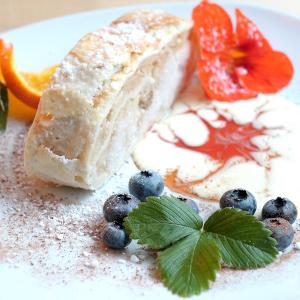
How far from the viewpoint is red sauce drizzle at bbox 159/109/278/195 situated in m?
2.45

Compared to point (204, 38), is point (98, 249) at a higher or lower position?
lower

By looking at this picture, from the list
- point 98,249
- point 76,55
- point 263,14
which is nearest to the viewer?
point 98,249

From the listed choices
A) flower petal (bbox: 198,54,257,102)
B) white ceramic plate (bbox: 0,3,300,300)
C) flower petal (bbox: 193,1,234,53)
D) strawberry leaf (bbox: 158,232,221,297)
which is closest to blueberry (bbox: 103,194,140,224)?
white ceramic plate (bbox: 0,3,300,300)

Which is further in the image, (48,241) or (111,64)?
(111,64)

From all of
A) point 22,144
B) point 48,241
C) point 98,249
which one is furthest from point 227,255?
point 22,144

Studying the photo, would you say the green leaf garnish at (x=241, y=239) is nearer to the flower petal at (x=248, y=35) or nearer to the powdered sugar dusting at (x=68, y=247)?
the powdered sugar dusting at (x=68, y=247)

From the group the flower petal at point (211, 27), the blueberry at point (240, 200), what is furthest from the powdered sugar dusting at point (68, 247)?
the flower petal at point (211, 27)

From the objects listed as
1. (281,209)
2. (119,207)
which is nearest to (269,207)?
(281,209)

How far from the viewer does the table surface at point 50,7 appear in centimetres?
397

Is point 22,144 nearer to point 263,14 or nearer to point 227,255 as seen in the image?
point 227,255

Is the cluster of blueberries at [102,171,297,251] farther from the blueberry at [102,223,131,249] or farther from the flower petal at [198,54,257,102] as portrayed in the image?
the flower petal at [198,54,257,102]

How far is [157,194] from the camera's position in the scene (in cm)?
226

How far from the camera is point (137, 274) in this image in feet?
6.38

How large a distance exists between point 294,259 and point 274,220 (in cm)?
14
